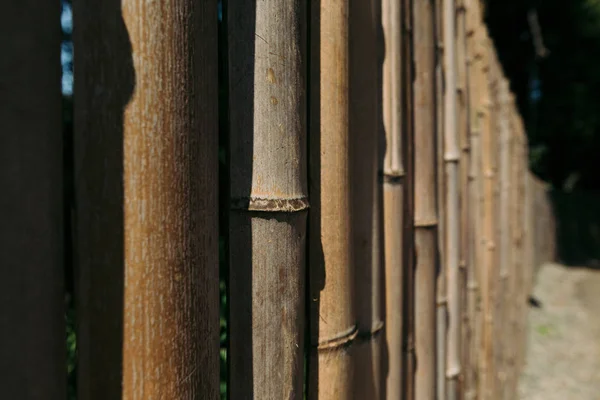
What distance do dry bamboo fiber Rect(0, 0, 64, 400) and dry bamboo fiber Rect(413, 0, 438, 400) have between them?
824 mm

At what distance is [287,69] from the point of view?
696 millimetres

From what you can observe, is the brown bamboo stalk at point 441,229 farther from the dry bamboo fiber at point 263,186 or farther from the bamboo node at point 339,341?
the dry bamboo fiber at point 263,186

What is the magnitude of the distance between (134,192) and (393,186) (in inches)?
23.1

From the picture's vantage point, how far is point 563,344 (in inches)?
160

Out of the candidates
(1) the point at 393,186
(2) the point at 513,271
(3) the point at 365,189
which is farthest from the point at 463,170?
(2) the point at 513,271

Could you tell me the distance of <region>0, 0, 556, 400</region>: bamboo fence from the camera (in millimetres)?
532


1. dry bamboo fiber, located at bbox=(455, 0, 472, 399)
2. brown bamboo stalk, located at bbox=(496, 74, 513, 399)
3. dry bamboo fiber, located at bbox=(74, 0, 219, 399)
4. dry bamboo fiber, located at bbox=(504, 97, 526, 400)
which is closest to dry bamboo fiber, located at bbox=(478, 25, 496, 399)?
brown bamboo stalk, located at bbox=(496, 74, 513, 399)

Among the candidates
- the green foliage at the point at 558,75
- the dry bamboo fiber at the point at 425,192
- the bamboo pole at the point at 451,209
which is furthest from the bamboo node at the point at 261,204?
the green foliage at the point at 558,75

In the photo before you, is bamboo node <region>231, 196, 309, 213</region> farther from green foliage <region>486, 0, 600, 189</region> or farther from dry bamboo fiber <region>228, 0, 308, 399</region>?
green foliage <region>486, 0, 600, 189</region>

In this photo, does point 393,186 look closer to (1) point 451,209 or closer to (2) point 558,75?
(1) point 451,209

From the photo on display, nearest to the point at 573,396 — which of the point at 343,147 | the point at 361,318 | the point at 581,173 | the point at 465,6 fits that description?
the point at 465,6

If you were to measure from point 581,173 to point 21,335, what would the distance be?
11.3 meters

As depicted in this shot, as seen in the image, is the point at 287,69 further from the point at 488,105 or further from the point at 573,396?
the point at 573,396

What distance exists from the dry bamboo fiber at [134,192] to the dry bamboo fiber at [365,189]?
344 mm
